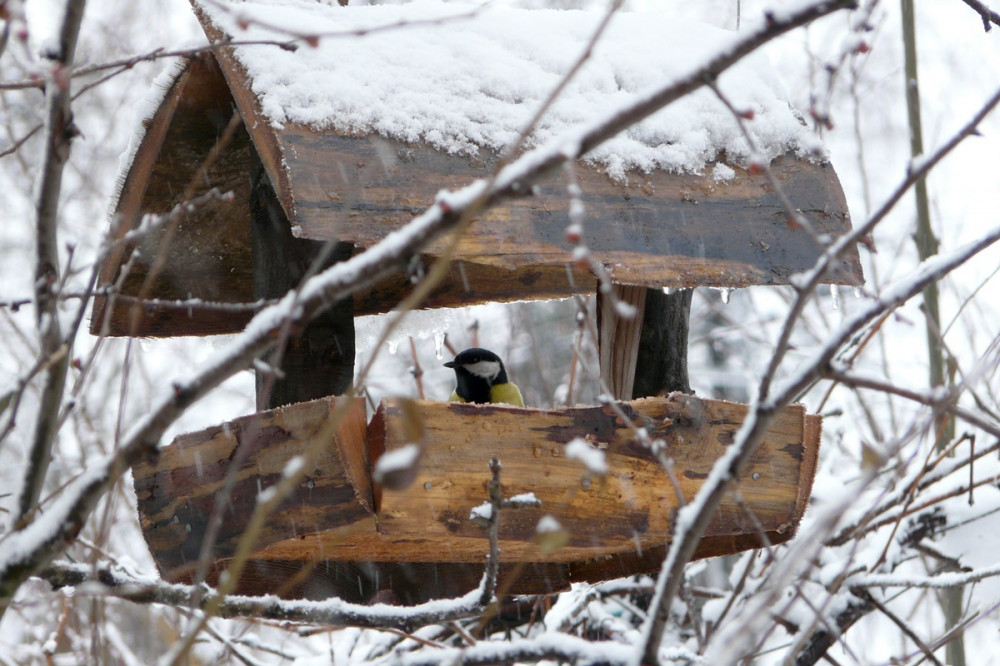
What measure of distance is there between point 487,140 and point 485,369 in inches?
69.8

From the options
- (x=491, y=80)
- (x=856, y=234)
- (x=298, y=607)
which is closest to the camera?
Result: (x=856, y=234)

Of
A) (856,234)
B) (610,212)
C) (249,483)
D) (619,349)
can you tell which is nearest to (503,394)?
(619,349)

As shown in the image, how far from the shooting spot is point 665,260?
2.52 meters

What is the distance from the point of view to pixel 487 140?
244 centimetres

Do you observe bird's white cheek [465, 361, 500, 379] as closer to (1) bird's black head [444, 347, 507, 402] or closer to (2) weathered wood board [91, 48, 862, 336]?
(1) bird's black head [444, 347, 507, 402]

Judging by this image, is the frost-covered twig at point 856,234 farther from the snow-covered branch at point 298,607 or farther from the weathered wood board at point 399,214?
the snow-covered branch at point 298,607

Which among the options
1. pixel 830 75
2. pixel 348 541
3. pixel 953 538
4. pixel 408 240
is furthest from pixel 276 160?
pixel 953 538

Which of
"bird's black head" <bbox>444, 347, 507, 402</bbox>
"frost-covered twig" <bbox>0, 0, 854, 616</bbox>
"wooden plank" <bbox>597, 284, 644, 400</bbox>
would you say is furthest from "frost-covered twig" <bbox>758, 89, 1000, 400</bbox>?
"bird's black head" <bbox>444, 347, 507, 402</bbox>

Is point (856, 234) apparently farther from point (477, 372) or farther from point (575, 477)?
point (477, 372)

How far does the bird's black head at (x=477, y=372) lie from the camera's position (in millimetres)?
4066

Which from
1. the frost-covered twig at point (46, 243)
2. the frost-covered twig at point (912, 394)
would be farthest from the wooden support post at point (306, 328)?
the frost-covered twig at point (912, 394)

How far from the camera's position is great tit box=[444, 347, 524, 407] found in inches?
160

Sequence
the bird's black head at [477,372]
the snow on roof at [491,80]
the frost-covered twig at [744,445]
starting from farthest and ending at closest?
the bird's black head at [477,372], the snow on roof at [491,80], the frost-covered twig at [744,445]

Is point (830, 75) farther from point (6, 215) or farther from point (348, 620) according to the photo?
point (6, 215)
